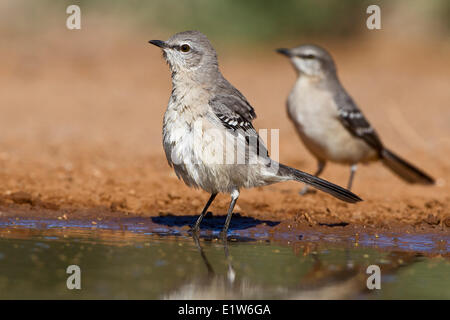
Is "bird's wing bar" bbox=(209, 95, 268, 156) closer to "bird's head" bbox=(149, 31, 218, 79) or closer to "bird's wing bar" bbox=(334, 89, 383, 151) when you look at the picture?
"bird's head" bbox=(149, 31, 218, 79)

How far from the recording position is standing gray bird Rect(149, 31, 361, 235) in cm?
633

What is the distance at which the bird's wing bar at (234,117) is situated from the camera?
654cm

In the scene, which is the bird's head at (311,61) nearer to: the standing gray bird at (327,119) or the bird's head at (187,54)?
the standing gray bird at (327,119)

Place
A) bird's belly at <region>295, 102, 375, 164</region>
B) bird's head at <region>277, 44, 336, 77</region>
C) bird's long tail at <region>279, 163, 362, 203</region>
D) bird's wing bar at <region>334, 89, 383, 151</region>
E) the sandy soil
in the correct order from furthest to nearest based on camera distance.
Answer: bird's head at <region>277, 44, 336, 77</region> < bird's wing bar at <region>334, 89, 383, 151</region> < bird's belly at <region>295, 102, 375, 164</region> < the sandy soil < bird's long tail at <region>279, 163, 362, 203</region>

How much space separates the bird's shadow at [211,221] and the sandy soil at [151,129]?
20 cm

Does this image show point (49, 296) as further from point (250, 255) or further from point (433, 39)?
point (433, 39)

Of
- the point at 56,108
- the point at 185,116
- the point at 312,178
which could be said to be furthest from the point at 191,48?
the point at 56,108

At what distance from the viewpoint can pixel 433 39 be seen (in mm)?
21672

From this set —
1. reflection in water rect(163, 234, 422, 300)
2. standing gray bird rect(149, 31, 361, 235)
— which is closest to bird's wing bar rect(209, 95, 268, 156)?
standing gray bird rect(149, 31, 361, 235)

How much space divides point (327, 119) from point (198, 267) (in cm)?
466

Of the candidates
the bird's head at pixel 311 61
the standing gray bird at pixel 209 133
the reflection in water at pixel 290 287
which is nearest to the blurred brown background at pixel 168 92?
the standing gray bird at pixel 209 133

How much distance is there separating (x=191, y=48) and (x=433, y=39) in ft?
53.8

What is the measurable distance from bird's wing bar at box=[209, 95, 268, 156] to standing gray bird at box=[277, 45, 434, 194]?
8.41 ft

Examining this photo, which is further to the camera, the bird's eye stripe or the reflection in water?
the bird's eye stripe
